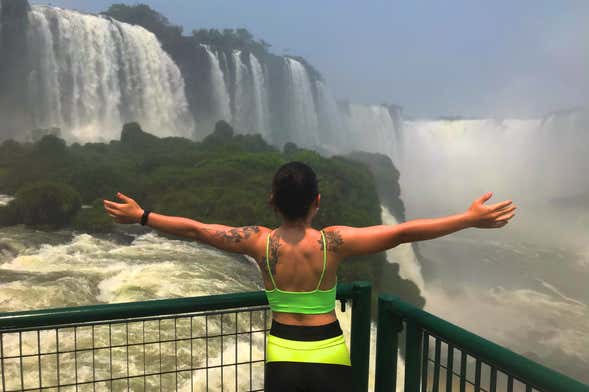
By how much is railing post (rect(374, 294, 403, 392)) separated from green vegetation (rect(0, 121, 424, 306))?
16.2m

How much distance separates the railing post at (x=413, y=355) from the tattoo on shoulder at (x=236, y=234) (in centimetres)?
81

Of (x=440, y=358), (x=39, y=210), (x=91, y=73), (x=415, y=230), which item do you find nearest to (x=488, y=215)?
(x=415, y=230)

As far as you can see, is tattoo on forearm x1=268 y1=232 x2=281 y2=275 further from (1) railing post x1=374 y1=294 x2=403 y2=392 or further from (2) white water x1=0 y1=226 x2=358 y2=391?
(2) white water x1=0 y1=226 x2=358 y2=391

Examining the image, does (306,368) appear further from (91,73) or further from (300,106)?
(300,106)

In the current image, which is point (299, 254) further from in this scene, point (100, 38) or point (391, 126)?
point (391, 126)

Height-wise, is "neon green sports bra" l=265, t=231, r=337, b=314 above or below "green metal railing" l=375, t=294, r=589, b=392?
above

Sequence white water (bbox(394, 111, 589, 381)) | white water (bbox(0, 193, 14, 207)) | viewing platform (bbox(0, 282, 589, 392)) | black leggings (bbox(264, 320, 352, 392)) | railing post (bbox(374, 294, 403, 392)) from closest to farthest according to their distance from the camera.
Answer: viewing platform (bbox(0, 282, 589, 392)) < black leggings (bbox(264, 320, 352, 392)) < railing post (bbox(374, 294, 403, 392)) < white water (bbox(0, 193, 14, 207)) < white water (bbox(394, 111, 589, 381))

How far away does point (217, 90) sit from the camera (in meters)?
41.8

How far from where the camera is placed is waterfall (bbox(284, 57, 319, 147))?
4916cm

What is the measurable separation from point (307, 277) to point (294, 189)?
1.06ft

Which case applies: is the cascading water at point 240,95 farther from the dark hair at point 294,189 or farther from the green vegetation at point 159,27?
the dark hair at point 294,189

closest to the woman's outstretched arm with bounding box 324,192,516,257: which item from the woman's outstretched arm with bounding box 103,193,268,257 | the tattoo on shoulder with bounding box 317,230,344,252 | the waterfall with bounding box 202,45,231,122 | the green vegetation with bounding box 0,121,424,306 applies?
the tattoo on shoulder with bounding box 317,230,344,252

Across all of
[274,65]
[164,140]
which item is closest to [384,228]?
[164,140]

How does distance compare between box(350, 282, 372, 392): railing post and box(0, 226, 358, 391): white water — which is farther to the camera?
box(0, 226, 358, 391): white water
